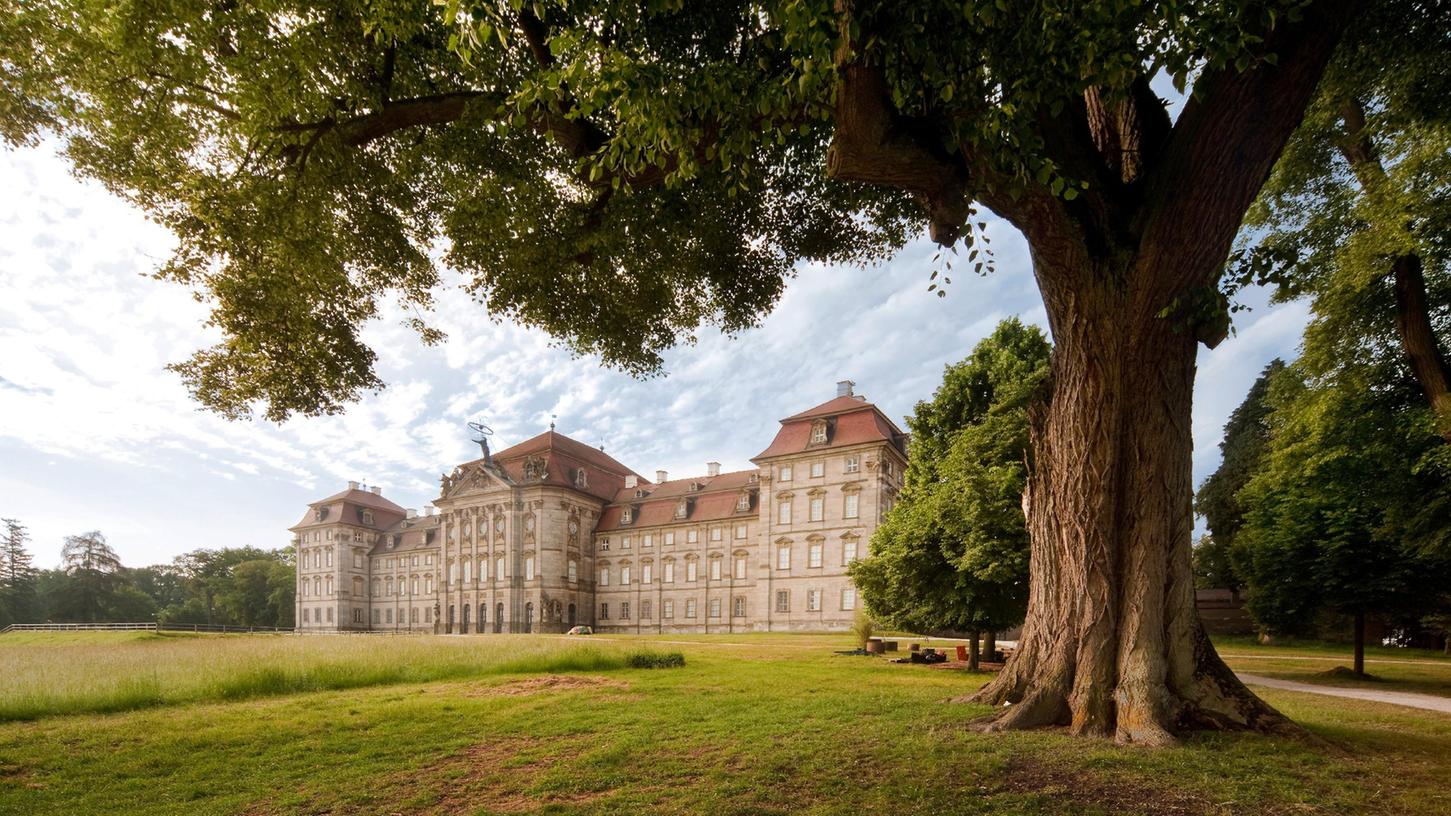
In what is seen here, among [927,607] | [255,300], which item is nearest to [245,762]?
[255,300]

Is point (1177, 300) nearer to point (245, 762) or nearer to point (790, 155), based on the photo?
point (790, 155)

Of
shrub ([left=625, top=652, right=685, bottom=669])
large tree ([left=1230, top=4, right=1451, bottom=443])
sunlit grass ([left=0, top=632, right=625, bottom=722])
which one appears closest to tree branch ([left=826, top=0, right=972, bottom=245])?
large tree ([left=1230, top=4, right=1451, bottom=443])

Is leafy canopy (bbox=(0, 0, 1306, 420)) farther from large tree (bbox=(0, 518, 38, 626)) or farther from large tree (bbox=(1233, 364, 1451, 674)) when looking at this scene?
large tree (bbox=(0, 518, 38, 626))

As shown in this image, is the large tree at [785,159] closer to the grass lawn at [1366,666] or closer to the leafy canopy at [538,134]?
the leafy canopy at [538,134]

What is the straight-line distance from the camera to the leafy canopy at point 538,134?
5.20m

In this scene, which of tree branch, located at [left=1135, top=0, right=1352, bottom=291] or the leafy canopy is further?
tree branch, located at [left=1135, top=0, right=1352, bottom=291]

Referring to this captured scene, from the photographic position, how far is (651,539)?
6166cm

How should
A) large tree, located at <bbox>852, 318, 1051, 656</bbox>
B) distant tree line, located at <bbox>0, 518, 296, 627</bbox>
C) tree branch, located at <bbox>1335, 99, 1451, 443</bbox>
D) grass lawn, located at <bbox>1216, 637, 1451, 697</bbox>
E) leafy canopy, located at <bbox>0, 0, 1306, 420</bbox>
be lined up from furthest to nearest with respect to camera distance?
distant tree line, located at <bbox>0, 518, 296, 627</bbox> < large tree, located at <bbox>852, 318, 1051, 656</bbox> < grass lawn, located at <bbox>1216, 637, 1451, 697</bbox> < tree branch, located at <bbox>1335, 99, 1451, 443</bbox> < leafy canopy, located at <bbox>0, 0, 1306, 420</bbox>

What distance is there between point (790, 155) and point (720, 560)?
164 feet

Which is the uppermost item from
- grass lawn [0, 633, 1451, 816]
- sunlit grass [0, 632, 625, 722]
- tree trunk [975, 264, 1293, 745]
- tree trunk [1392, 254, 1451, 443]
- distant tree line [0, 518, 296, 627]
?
tree trunk [1392, 254, 1451, 443]

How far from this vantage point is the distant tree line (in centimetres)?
7250

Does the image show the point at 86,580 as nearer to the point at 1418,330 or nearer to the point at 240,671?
the point at 240,671

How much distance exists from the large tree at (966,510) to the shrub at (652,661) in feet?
18.9

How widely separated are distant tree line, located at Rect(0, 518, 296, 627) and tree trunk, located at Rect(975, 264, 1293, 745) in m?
98.4
